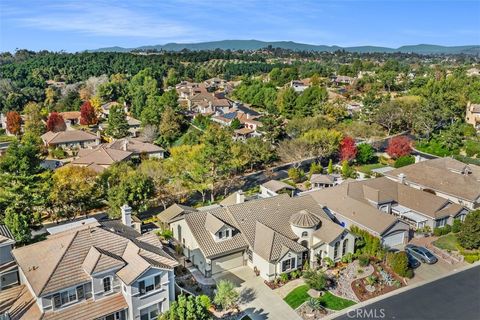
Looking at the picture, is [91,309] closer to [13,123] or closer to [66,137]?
[66,137]

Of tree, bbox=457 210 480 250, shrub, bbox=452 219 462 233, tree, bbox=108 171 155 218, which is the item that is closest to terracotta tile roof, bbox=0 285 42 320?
tree, bbox=108 171 155 218

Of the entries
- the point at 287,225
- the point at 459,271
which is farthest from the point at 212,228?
the point at 459,271

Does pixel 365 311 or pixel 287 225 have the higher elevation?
pixel 287 225

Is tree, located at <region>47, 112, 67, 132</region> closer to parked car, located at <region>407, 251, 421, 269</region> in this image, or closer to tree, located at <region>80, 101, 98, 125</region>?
tree, located at <region>80, 101, 98, 125</region>

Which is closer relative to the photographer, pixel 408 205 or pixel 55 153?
pixel 408 205

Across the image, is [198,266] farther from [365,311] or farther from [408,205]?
[408,205]

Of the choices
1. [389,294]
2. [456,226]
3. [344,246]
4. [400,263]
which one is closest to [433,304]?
[389,294]
